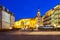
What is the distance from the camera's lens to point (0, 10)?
401 ft

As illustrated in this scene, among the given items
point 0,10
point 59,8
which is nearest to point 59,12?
point 59,8

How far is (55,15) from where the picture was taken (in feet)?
427

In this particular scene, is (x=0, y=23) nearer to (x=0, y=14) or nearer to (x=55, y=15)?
(x=0, y=14)

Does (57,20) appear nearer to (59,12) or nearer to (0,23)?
(59,12)

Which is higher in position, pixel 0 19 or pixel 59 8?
pixel 59 8

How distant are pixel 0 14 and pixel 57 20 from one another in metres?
A: 44.9

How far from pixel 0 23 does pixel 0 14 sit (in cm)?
711

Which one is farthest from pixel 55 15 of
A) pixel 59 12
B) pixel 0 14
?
pixel 0 14

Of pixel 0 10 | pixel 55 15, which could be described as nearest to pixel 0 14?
pixel 0 10

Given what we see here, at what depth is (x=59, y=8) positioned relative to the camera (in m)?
129

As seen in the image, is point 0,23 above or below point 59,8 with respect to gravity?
below

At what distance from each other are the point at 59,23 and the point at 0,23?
46.1 meters

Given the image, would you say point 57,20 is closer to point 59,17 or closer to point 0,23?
point 59,17

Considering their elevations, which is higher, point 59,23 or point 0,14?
point 0,14
